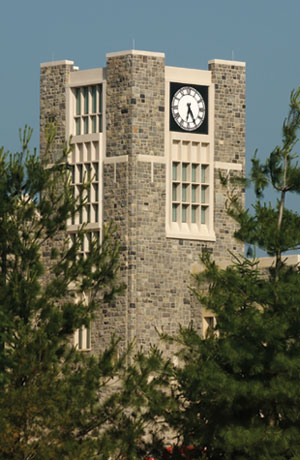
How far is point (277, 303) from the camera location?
1649 inches

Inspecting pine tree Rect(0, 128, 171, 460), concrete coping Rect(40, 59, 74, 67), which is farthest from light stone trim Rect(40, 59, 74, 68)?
pine tree Rect(0, 128, 171, 460)

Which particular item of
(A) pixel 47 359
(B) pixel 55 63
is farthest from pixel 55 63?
(A) pixel 47 359

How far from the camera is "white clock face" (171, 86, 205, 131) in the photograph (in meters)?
59.2

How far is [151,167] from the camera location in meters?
58.6

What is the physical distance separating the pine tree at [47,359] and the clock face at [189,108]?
1432cm

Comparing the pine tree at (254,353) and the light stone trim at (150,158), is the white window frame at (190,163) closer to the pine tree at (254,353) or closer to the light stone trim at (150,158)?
the light stone trim at (150,158)

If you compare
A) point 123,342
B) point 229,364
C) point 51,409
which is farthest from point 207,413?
point 123,342

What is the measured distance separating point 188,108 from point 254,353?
19.6 meters

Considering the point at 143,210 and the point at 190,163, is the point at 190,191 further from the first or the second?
the point at 143,210

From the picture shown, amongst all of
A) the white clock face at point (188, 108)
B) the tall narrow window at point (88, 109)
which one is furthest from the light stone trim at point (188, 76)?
the tall narrow window at point (88, 109)

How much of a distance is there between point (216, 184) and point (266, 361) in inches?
753

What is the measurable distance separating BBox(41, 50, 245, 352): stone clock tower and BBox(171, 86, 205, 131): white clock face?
0.12 ft

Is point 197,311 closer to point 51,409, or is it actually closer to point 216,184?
point 216,184

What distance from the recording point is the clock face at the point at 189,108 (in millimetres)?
59156
